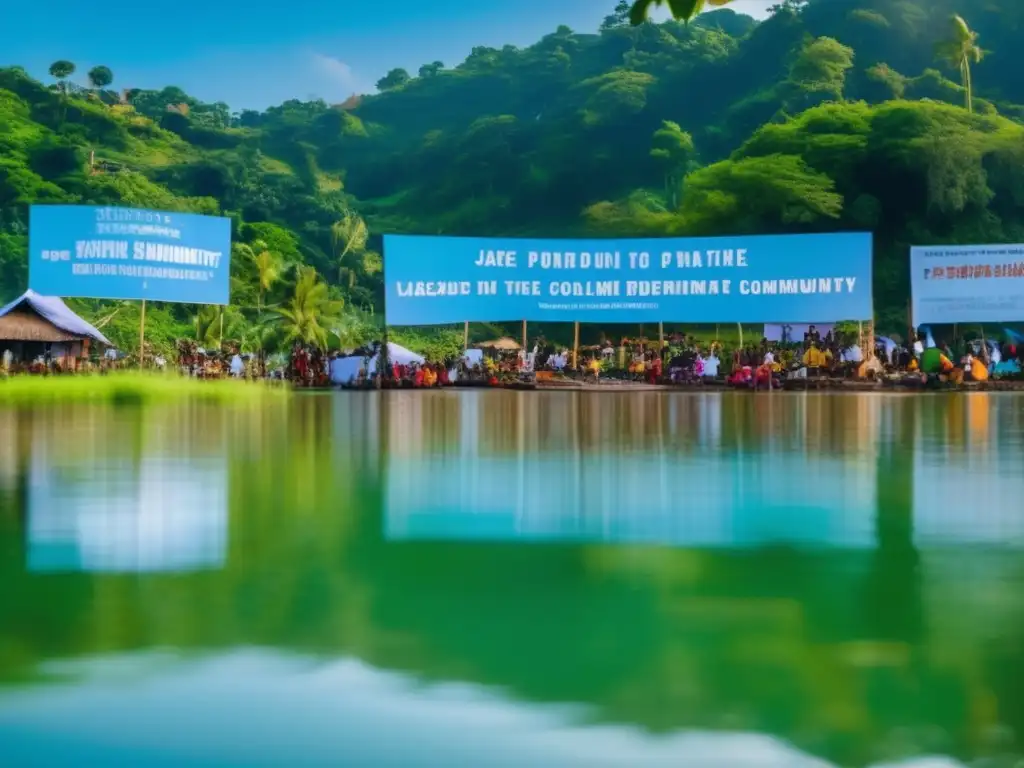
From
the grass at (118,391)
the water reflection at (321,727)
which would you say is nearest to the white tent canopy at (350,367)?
the grass at (118,391)

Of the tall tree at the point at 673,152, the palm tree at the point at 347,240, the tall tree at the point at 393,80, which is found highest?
the tall tree at the point at 393,80

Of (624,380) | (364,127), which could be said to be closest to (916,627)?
(624,380)

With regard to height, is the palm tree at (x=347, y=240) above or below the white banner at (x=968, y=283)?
above

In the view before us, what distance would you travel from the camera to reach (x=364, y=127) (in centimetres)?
6156

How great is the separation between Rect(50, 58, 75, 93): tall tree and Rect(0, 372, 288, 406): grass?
36997 millimetres

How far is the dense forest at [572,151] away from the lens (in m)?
32.7

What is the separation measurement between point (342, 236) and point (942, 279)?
91.4ft

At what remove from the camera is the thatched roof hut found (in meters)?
25.5

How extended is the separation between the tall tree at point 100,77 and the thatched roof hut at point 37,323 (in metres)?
30.1

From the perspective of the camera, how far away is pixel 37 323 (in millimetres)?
26094

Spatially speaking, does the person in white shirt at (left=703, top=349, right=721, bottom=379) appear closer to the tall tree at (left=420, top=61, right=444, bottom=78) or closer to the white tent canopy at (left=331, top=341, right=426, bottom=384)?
the white tent canopy at (left=331, top=341, right=426, bottom=384)

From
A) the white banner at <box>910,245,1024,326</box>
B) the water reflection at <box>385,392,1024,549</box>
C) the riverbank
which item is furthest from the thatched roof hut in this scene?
the white banner at <box>910,245,1024,326</box>

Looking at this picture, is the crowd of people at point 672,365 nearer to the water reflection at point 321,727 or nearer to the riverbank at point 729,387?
the riverbank at point 729,387

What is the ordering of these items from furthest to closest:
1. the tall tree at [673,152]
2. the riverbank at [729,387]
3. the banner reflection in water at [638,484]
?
the tall tree at [673,152]
the riverbank at [729,387]
the banner reflection in water at [638,484]
